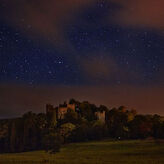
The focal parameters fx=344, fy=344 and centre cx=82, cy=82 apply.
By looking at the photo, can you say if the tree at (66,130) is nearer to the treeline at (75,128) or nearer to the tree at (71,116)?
the treeline at (75,128)

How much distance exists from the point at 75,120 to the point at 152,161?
2817 cm

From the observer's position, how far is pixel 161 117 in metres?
57.9

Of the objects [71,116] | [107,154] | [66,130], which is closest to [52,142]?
[66,130]

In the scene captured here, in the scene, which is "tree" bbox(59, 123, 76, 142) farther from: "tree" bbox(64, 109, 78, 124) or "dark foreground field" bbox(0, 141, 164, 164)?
"tree" bbox(64, 109, 78, 124)

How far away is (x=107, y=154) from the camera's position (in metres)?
44.3

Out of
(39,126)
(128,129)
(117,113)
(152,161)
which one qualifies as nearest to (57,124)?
(39,126)

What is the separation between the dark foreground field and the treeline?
133 inches

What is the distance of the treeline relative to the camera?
53094 millimetres

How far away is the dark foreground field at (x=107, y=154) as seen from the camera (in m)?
39.8

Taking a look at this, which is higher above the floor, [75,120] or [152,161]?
[75,120]

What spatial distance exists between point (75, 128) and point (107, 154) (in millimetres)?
14447

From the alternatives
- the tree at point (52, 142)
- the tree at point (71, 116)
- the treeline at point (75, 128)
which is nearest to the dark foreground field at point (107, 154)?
the tree at point (52, 142)

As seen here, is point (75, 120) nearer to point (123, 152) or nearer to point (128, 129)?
point (128, 129)

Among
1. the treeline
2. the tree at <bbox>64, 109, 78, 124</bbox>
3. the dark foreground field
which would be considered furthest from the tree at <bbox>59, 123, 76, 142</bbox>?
the tree at <bbox>64, 109, 78, 124</bbox>
